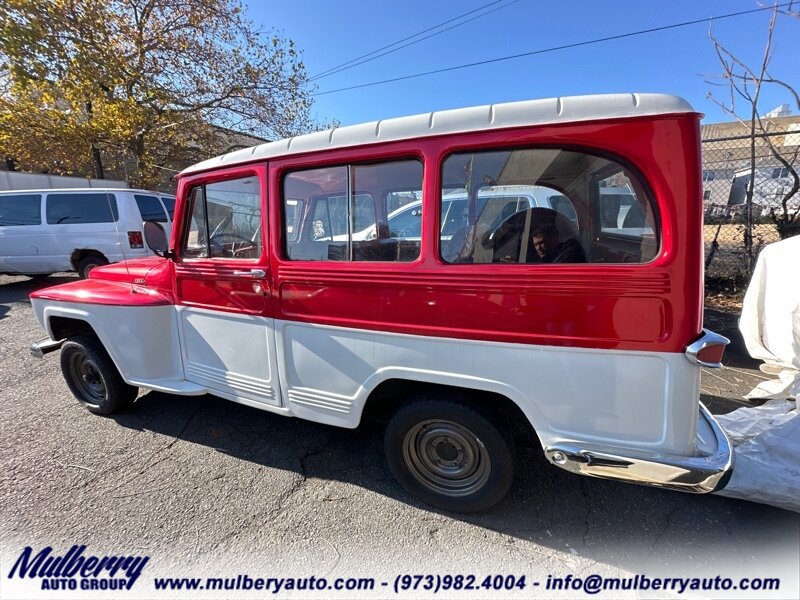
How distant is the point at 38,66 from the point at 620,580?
16.5 metres

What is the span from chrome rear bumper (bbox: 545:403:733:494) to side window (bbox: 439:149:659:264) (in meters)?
0.89

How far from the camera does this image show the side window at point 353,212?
2.02 metres

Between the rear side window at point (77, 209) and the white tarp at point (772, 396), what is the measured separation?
32.9ft

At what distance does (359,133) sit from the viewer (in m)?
1.98

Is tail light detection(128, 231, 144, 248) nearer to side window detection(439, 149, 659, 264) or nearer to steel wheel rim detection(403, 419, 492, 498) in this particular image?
steel wheel rim detection(403, 419, 492, 498)

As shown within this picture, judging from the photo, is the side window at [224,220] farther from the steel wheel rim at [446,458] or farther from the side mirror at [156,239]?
the steel wheel rim at [446,458]

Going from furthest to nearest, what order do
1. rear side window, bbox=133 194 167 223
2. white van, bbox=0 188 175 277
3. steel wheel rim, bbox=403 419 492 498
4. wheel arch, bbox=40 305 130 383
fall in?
1. rear side window, bbox=133 194 167 223
2. white van, bbox=0 188 175 277
3. wheel arch, bbox=40 305 130 383
4. steel wheel rim, bbox=403 419 492 498

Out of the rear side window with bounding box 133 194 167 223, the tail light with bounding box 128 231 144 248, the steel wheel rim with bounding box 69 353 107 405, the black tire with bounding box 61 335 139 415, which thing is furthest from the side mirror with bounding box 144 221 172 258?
the rear side window with bounding box 133 194 167 223

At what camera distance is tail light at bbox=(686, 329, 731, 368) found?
1504mm

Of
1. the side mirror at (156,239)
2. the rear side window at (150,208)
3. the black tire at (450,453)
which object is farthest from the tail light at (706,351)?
the rear side window at (150,208)

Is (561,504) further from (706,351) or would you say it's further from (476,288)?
(476,288)

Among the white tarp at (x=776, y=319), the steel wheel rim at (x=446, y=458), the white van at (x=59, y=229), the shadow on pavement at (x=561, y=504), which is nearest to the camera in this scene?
the shadow on pavement at (x=561, y=504)

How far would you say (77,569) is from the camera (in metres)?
1.91

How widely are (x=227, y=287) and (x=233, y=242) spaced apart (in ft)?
1.07
